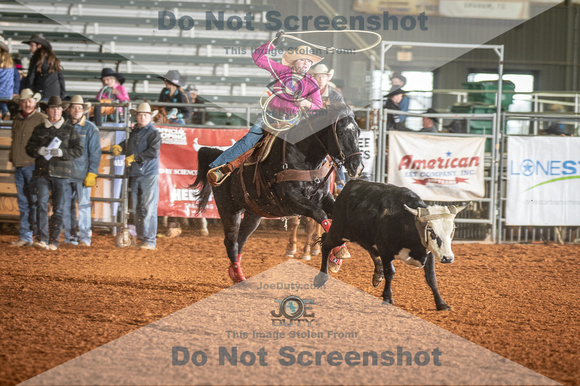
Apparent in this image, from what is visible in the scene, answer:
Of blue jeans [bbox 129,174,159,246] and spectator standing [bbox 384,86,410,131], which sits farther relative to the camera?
spectator standing [bbox 384,86,410,131]

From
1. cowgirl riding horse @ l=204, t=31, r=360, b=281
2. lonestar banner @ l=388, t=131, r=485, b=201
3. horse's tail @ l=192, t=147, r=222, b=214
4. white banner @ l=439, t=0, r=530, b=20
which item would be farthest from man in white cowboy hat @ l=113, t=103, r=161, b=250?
white banner @ l=439, t=0, r=530, b=20

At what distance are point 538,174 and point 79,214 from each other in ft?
26.5

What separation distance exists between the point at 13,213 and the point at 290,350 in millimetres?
8453

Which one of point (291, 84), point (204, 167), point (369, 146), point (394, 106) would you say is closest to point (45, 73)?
point (204, 167)

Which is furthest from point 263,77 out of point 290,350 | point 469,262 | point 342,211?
point 290,350

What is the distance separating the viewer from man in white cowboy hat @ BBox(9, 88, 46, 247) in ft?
34.7

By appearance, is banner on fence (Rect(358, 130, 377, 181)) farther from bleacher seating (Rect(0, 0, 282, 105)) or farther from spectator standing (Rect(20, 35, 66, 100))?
spectator standing (Rect(20, 35, 66, 100))

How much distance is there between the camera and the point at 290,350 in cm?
484

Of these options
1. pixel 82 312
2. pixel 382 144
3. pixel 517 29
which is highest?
pixel 517 29

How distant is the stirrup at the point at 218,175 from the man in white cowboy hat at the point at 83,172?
3.71 meters

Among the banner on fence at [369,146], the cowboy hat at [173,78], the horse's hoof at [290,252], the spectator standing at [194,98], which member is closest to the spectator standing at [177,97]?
the cowboy hat at [173,78]

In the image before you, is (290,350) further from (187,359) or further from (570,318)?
(570,318)

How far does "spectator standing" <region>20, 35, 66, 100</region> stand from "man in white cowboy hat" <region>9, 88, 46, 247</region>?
126 cm

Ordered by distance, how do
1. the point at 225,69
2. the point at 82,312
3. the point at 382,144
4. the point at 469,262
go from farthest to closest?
1. the point at 225,69
2. the point at 382,144
3. the point at 469,262
4. the point at 82,312
